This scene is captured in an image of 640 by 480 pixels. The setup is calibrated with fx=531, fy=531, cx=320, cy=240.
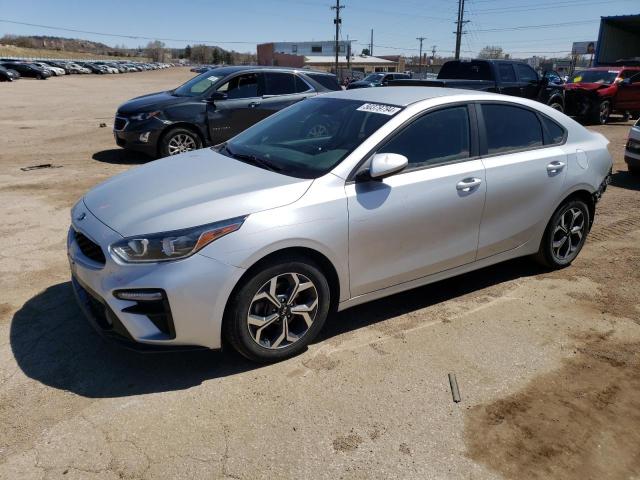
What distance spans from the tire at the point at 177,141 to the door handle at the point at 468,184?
6566 mm

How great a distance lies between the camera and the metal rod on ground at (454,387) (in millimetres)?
3075

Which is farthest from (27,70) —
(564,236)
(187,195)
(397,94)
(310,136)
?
(564,236)

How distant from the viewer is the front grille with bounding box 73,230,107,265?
3083 millimetres

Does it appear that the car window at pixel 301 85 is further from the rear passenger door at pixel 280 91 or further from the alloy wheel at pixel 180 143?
the alloy wheel at pixel 180 143

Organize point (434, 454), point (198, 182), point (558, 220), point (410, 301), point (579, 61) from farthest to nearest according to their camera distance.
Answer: point (579, 61), point (558, 220), point (410, 301), point (198, 182), point (434, 454)

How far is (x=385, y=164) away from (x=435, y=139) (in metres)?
0.72

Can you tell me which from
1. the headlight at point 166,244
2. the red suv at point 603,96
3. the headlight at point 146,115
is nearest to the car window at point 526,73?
the red suv at point 603,96

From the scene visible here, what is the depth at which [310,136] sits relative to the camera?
13.5ft

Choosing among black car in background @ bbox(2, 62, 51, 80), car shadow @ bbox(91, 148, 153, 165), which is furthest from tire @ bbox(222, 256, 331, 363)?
black car in background @ bbox(2, 62, 51, 80)

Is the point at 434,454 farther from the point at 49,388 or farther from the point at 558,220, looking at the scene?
the point at 558,220

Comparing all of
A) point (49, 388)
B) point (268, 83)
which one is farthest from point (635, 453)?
point (268, 83)

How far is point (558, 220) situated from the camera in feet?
15.4

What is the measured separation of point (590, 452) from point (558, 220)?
247 centimetres

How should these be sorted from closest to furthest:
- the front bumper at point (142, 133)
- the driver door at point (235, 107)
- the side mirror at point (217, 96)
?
the front bumper at point (142, 133)
the side mirror at point (217, 96)
the driver door at point (235, 107)
